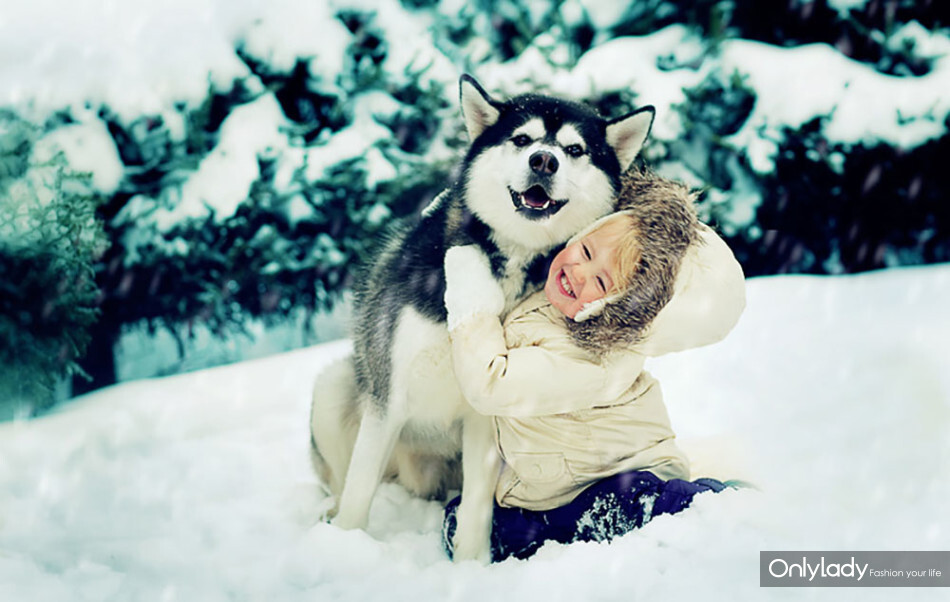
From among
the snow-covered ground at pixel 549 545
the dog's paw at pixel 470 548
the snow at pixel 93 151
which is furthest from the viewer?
the snow at pixel 93 151

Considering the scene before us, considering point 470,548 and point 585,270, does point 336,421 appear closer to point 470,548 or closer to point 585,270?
point 470,548

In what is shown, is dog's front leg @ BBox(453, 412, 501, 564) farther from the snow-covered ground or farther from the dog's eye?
the dog's eye

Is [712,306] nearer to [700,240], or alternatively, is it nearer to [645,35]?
[700,240]

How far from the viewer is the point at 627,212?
6.66 ft

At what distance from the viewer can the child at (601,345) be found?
6.41 ft

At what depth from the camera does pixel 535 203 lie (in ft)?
6.71

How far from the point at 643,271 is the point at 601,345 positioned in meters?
0.23

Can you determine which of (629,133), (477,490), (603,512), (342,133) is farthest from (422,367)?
(342,133)

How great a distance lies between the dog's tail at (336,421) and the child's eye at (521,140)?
1077 millimetres

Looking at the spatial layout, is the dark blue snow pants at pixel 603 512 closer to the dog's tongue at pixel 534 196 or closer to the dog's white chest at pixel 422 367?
the dog's white chest at pixel 422 367

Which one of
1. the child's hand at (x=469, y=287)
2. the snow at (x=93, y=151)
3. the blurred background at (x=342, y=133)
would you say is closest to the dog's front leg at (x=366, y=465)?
the child's hand at (x=469, y=287)

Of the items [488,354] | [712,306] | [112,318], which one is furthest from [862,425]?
[112,318]

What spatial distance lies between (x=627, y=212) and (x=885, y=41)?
3.66 metres

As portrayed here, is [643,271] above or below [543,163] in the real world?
below
